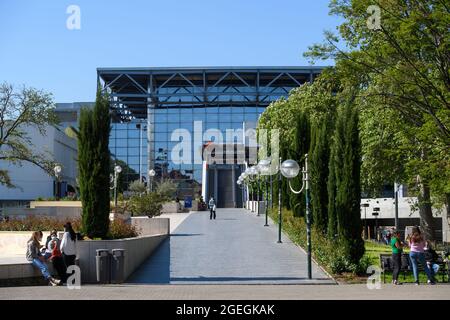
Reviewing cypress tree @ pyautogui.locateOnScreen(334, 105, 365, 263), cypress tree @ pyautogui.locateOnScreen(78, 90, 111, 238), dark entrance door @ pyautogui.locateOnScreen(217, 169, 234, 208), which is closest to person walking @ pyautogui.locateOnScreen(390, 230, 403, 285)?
cypress tree @ pyautogui.locateOnScreen(334, 105, 365, 263)

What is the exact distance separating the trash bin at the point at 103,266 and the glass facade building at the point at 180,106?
63.2m

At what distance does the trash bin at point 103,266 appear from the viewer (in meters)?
16.5

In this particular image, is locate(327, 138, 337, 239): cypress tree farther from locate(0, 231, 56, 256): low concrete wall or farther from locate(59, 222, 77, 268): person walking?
locate(0, 231, 56, 256): low concrete wall

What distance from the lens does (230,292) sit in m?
14.6

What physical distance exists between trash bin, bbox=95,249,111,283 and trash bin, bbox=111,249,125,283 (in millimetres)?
111

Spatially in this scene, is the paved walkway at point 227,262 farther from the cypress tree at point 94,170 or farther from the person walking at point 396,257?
the cypress tree at point 94,170

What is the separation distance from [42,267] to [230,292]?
5.19 m

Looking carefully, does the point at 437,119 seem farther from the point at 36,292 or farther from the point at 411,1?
the point at 36,292

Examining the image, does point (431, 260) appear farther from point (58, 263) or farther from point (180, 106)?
point (180, 106)

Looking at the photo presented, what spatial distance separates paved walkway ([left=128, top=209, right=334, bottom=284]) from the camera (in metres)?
17.4

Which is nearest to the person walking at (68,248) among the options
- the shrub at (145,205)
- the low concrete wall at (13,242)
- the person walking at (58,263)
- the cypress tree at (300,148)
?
the person walking at (58,263)
